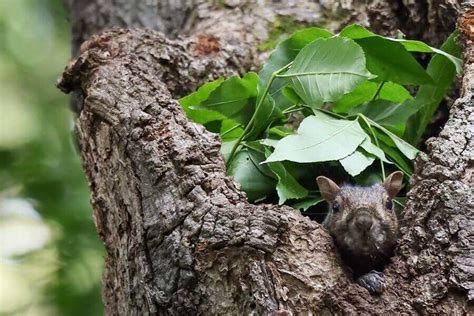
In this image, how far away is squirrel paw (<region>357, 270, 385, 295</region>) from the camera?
2.81 metres

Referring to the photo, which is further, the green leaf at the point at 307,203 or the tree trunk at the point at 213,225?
the green leaf at the point at 307,203

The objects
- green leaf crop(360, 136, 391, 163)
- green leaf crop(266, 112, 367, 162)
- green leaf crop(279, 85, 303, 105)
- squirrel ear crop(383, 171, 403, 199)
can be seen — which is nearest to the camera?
green leaf crop(266, 112, 367, 162)

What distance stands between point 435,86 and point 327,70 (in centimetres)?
66

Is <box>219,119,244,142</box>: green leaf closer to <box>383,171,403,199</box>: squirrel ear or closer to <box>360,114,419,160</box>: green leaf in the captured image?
<box>360,114,419,160</box>: green leaf

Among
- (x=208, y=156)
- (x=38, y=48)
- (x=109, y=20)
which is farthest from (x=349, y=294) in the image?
(x=38, y=48)

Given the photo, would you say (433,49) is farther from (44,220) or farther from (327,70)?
(44,220)

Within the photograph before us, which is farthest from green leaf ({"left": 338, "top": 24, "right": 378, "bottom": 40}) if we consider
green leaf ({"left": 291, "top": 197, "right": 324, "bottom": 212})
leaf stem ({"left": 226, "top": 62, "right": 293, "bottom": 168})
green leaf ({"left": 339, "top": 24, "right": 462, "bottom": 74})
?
green leaf ({"left": 291, "top": 197, "right": 324, "bottom": 212})

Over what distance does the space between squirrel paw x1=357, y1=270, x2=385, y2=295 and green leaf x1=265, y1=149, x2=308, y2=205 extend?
0.47 meters

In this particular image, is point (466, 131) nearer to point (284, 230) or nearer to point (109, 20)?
point (284, 230)

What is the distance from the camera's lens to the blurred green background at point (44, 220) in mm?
5285

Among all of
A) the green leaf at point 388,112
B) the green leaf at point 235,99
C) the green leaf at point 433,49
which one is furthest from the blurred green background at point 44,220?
the green leaf at point 433,49

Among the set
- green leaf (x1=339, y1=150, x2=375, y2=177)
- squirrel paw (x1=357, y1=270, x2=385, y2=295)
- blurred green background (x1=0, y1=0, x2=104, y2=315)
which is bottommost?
blurred green background (x1=0, y1=0, x2=104, y2=315)

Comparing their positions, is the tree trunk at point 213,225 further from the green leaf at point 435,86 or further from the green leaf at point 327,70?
the green leaf at point 327,70

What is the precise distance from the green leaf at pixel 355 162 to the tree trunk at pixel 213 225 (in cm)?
21
